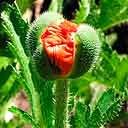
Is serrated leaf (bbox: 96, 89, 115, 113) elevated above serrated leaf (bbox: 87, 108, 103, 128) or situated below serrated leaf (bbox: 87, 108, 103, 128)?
above

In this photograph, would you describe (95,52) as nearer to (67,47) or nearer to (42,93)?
(67,47)

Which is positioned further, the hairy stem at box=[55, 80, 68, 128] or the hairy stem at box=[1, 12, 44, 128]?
the hairy stem at box=[1, 12, 44, 128]

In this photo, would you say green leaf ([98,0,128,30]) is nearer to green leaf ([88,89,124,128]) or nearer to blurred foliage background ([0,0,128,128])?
blurred foliage background ([0,0,128,128])

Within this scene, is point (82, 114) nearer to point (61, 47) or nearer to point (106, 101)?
point (106, 101)

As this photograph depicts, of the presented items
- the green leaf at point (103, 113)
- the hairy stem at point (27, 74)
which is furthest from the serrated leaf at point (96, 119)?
the hairy stem at point (27, 74)

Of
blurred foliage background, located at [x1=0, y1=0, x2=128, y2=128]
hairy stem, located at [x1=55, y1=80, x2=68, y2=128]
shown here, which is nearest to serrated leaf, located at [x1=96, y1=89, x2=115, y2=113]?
hairy stem, located at [x1=55, y1=80, x2=68, y2=128]

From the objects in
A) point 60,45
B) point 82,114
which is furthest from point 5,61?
point 60,45

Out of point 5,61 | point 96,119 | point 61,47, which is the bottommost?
point 96,119
